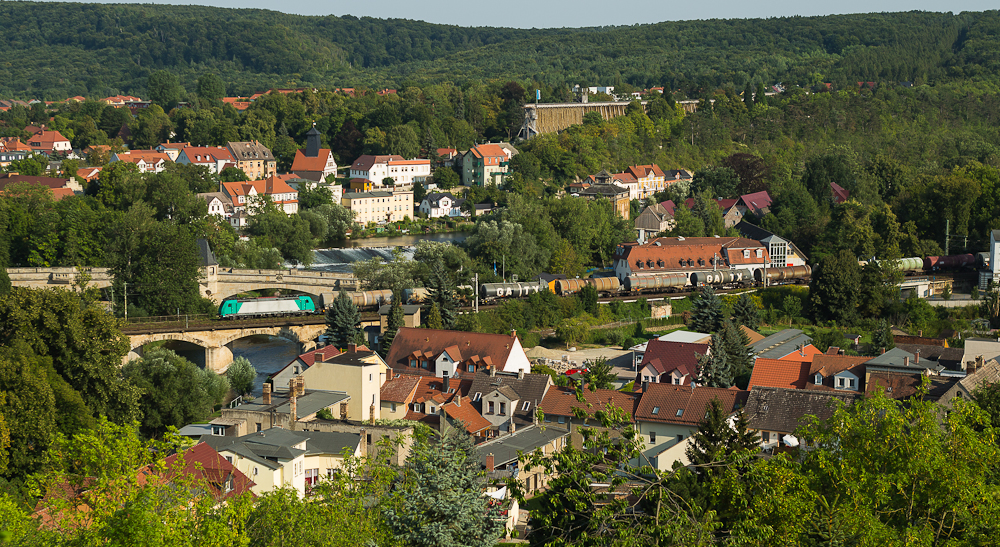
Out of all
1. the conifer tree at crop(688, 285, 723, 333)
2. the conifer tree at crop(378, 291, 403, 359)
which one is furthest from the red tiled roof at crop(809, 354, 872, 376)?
the conifer tree at crop(378, 291, 403, 359)

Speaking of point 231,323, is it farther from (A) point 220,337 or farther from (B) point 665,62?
(B) point 665,62

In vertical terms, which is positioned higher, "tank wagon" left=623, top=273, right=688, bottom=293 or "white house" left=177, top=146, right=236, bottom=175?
"white house" left=177, top=146, right=236, bottom=175

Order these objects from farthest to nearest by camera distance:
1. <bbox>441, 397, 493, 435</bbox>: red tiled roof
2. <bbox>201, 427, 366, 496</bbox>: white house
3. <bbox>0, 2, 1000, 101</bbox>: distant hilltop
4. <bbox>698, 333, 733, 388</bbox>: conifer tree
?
1. <bbox>0, 2, 1000, 101</bbox>: distant hilltop
2. <bbox>698, 333, 733, 388</bbox>: conifer tree
3. <bbox>441, 397, 493, 435</bbox>: red tiled roof
4. <bbox>201, 427, 366, 496</bbox>: white house

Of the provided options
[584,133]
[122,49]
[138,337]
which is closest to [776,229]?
[584,133]

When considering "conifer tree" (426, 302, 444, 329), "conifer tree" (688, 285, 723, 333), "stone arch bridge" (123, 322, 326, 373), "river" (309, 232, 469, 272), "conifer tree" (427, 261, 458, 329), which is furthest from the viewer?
"river" (309, 232, 469, 272)

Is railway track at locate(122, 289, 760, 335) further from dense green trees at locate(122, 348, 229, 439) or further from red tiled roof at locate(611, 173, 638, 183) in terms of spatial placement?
red tiled roof at locate(611, 173, 638, 183)

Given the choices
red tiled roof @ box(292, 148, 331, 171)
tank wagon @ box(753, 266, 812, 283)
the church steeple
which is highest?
the church steeple

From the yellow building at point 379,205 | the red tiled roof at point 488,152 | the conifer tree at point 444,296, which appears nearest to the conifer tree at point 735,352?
the conifer tree at point 444,296
